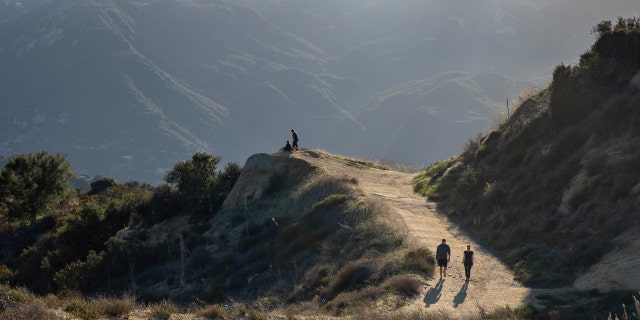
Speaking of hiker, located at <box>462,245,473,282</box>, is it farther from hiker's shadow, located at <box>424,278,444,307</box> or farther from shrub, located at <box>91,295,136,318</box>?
shrub, located at <box>91,295,136,318</box>

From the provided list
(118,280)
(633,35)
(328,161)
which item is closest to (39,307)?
(118,280)

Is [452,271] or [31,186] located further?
[31,186]

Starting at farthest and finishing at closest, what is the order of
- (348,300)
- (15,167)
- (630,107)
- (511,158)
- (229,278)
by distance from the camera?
(15,167) → (511,158) → (229,278) → (630,107) → (348,300)

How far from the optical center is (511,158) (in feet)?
85.2

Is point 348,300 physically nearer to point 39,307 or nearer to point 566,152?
point 39,307

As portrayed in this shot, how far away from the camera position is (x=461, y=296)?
53.3ft

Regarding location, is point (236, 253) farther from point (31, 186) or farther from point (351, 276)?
point (31, 186)

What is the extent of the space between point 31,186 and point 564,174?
130ft

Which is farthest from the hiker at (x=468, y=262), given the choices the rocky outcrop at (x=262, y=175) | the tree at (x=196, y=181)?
the tree at (x=196, y=181)

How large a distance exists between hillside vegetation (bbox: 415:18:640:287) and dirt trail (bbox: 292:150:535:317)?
597mm

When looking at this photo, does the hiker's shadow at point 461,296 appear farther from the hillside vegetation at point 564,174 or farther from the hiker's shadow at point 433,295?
the hillside vegetation at point 564,174

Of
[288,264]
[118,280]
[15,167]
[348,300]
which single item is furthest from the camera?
[15,167]

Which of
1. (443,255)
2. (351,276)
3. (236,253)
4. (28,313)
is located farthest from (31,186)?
(28,313)

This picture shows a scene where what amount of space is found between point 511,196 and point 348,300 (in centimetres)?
966
